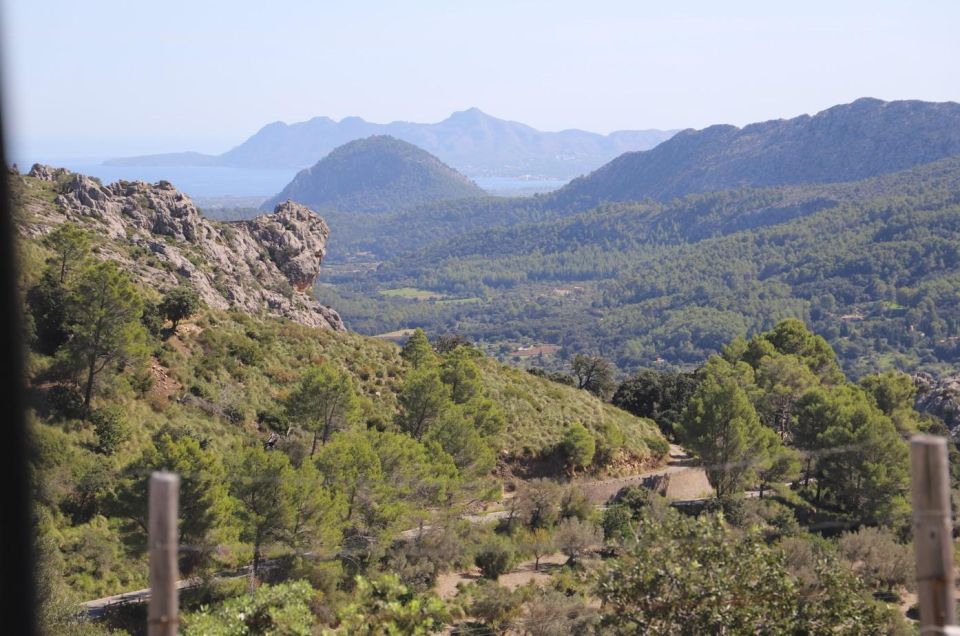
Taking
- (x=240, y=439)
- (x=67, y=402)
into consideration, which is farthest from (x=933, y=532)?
(x=240, y=439)

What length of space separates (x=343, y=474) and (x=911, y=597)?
51.2ft

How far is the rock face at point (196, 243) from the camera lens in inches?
1492

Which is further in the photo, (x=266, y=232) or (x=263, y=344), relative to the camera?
(x=266, y=232)

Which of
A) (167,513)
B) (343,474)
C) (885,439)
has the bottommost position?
(885,439)

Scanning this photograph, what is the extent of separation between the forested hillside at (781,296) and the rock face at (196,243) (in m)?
75.6

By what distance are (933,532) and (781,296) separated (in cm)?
14602

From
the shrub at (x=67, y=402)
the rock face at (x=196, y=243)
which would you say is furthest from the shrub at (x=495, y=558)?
the rock face at (x=196, y=243)

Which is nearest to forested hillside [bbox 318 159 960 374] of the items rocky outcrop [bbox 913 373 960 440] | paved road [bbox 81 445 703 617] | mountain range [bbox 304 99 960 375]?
mountain range [bbox 304 99 960 375]

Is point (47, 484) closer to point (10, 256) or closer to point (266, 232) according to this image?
point (10, 256)

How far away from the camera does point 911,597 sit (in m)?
22.1

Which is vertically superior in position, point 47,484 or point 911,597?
point 47,484

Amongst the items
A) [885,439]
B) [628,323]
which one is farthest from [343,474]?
[628,323]

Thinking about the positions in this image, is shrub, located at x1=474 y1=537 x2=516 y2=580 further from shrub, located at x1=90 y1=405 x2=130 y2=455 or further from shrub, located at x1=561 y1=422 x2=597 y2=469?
shrub, located at x1=90 y1=405 x2=130 y2=455

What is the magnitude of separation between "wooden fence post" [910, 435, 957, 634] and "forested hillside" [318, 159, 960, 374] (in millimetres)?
104412
